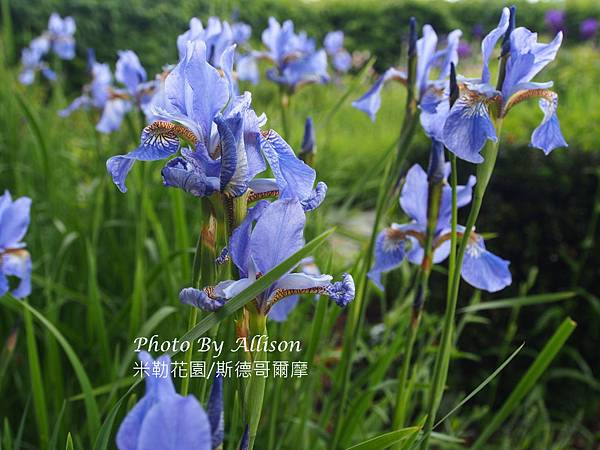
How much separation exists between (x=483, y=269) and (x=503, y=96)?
1.48ft

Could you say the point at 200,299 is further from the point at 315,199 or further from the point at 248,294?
the point at 315,199

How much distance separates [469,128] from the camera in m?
Result: 1.17

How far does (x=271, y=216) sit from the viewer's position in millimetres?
917

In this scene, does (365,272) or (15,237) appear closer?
(365,272)

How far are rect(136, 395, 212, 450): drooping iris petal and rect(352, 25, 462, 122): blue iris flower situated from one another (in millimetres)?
948

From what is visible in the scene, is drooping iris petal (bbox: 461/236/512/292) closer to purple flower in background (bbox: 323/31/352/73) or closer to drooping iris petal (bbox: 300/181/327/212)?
drooping iris petal (bbox: 300/181/327/212)

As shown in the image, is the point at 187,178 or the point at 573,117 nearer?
the point at 187,178

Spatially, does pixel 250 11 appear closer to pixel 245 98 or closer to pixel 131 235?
pixel 131 235

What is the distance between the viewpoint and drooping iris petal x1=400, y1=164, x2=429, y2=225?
1648 mm

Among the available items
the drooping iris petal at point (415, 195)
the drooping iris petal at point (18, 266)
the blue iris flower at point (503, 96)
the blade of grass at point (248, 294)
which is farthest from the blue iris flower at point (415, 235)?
the drooping iris petal at point (18, 266)

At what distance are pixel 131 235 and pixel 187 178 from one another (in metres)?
1.99

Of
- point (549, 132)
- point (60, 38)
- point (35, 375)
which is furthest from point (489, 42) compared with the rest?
point (60, 38)

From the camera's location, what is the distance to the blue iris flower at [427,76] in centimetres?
148

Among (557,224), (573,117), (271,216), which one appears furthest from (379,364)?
(573,117)
